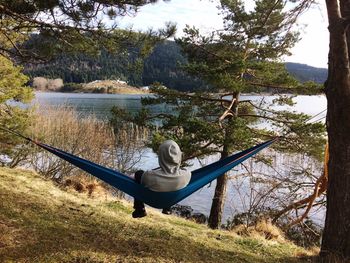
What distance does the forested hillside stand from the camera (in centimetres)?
447

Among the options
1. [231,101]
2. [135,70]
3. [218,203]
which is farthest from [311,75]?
[135,70]

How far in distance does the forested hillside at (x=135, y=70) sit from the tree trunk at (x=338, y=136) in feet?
5.79

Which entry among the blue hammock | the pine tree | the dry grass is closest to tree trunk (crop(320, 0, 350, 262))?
the blue hammock

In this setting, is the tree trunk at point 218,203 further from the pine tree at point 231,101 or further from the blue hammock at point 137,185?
the blue hammock at point 137,185

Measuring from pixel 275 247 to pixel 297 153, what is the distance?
129 inches

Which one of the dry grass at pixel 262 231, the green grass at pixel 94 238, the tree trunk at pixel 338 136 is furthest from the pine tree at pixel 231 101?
the tree trunk at pixel 338 136

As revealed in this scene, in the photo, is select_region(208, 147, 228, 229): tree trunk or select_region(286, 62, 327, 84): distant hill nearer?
select_region(208, 147, 228, 229): tree trunk

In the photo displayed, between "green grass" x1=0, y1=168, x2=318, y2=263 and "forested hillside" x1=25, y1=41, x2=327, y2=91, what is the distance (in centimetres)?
159

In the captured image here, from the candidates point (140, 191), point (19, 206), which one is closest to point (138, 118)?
point (19, 206)

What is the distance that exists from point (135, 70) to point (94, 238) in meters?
2.06

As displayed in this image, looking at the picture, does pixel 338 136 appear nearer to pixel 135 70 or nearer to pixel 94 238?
pixel 94 238

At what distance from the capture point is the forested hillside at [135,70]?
4.47 meters

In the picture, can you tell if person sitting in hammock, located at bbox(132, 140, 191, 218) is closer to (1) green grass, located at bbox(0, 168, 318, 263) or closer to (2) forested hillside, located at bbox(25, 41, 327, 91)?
(1) green grass, located at bbox(0, 168, 318, 263)

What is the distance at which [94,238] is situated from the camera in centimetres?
284
